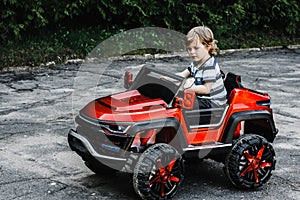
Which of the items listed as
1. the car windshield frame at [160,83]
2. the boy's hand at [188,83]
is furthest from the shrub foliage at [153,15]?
the boy's hand at [188,83]

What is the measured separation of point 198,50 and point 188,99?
0.51 metres

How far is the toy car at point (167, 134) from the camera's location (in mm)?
4289

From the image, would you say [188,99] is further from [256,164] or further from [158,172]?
[256,164]

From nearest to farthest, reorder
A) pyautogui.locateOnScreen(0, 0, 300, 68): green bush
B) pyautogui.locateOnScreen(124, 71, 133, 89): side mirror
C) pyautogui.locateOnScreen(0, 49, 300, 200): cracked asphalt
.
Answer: pyautogui.locateOnScreen(0, 49, 300, 200): cracked asphalt → pyautogui.locateOnScreen(124, 71, 133, 89): side mirror → pyautogui.locateOnScreen(0, 0, 300, 68): green bush

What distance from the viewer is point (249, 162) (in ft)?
15.2

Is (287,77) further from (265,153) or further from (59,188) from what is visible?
(59,188)

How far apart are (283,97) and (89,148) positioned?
13.6 ft

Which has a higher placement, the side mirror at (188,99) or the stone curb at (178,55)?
the side mirror at (188,99)

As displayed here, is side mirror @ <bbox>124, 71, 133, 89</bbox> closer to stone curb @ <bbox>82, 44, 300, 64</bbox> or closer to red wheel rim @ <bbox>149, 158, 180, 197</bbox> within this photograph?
red wheel rim @ <bbox>149, 158, 180, 197</bbox>

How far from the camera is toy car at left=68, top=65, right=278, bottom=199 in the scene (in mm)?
4289

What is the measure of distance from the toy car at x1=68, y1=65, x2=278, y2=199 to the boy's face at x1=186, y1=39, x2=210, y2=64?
268 millimetres

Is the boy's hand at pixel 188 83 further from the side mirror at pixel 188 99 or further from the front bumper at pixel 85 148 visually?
the front bumper at pixel 85 148

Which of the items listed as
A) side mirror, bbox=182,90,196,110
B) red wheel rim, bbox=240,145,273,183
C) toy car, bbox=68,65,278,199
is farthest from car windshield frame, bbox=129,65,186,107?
red wheel rim, bbox=240,145,273,183

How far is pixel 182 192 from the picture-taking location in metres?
4.69
